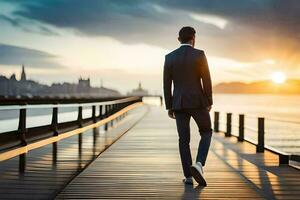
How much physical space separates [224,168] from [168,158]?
76.4 inches

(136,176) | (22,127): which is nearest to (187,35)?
(136,176)

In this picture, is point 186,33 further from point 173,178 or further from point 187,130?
point 173,178

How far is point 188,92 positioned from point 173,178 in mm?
1742

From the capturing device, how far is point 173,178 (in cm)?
839

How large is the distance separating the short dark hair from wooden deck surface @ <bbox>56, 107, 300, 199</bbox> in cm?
214

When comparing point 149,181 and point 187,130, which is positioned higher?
point 187,130

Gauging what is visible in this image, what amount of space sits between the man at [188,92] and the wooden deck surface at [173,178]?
483mm

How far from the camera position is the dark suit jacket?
7.31 metres

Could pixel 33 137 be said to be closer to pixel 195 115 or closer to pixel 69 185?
pixel 69 185

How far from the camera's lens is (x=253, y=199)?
6.58 m

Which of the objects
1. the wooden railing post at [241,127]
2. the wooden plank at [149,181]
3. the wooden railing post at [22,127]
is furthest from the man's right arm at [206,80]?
the wooden railing post at [241,127]

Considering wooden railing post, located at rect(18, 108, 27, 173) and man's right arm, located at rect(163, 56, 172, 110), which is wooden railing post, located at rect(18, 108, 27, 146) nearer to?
wooden railing post, located at rect(18, 108, 27, 173)

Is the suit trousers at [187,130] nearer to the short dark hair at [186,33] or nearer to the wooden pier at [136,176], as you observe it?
the wooden pier at [136,176]

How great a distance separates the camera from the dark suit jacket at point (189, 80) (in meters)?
7.31
